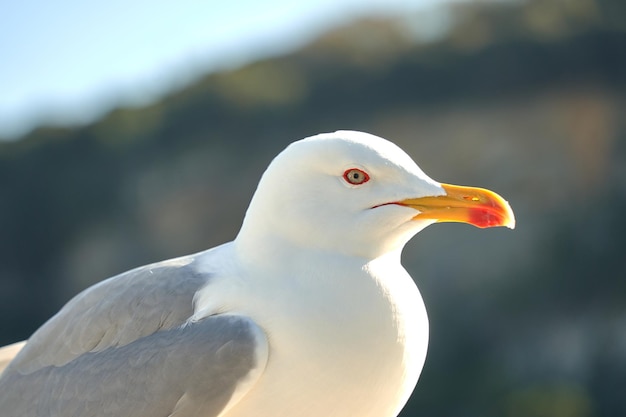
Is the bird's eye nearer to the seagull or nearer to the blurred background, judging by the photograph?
the seagull

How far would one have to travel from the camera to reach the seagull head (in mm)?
2043

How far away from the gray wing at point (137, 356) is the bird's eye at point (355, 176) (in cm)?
37

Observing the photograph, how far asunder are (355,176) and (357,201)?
56 millimetres

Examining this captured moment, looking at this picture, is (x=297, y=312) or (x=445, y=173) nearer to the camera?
(x=297, y=312)

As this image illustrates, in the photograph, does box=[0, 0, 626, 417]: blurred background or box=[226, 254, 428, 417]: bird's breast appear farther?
box=[0, 0, 626, 417]: blurred background

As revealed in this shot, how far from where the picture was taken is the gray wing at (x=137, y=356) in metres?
1.97

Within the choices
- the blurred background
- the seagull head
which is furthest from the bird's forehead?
the blurred background

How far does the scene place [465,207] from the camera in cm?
207

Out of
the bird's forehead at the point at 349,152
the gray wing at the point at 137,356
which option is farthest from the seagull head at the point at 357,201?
the gray wing at the point at 137,356

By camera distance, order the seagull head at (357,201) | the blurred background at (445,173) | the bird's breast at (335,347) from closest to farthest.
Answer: the bird's breast at (335,347), the seagull head at (357,201), the blurred background at (445,173)

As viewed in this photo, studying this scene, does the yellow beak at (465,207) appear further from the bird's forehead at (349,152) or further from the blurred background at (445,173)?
the blurred background at (445,173)

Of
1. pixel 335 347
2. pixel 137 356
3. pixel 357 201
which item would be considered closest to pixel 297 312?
pixel 335 347

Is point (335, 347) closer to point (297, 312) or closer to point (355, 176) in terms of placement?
point (297, 312)

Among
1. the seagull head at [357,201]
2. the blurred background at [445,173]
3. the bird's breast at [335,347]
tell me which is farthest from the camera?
the blurred background at [445,173]
